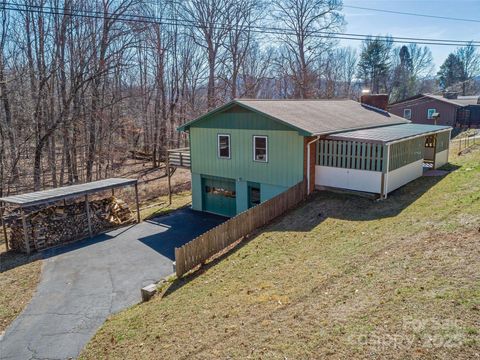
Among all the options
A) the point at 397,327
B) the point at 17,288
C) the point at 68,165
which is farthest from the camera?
the point at 68,165

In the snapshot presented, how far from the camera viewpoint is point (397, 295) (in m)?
6.63

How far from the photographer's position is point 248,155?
17.0 m

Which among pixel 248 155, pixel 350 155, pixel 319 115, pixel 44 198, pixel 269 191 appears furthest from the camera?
pixel 319 115

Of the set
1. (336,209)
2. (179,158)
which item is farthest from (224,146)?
(336,209)

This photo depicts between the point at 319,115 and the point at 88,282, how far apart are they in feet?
40.6

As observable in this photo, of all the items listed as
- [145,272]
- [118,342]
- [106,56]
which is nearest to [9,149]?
[106,56]

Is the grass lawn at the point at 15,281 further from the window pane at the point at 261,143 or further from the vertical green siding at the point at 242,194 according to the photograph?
the window pane at the point at 261,143

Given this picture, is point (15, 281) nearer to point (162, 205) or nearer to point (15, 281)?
point (15, 281)

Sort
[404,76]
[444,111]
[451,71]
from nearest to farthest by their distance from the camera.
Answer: [444,111] < [404,76] < [451,71]

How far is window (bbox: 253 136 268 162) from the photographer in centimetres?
1636

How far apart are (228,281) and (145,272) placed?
3.72 metres

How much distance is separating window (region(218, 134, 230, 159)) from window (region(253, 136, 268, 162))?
165cm

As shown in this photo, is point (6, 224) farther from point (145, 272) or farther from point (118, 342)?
point (118, 342)

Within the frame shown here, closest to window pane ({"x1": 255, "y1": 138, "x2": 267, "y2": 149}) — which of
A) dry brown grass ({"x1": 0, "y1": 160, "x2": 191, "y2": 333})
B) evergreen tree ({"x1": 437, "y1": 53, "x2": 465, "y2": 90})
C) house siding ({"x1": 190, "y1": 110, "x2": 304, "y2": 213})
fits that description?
house siding ({"x1": 190, "y1": 110, "x2": 304, "y2": 213})
